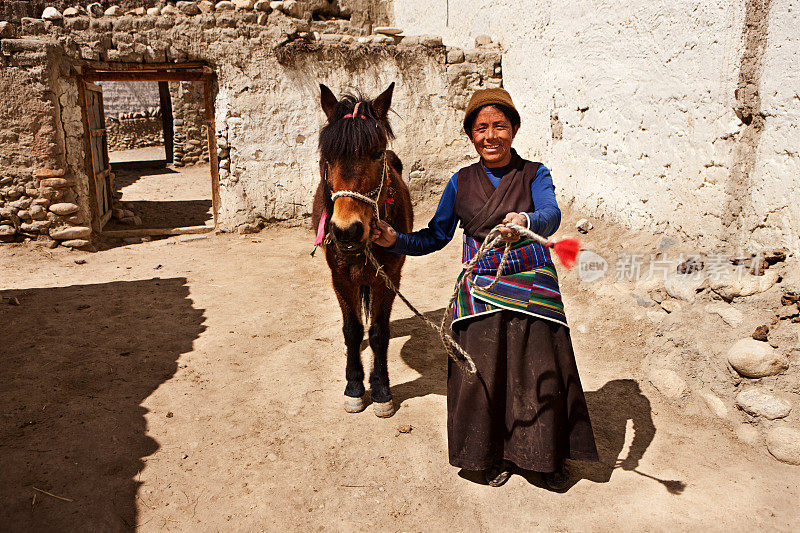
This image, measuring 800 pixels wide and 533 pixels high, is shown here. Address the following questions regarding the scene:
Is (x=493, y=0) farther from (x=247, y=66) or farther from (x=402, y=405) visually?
(x=402, y=405)

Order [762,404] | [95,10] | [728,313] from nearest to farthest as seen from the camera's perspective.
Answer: [762,404], [728,313], [95,10]

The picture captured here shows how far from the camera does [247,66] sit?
301 inches

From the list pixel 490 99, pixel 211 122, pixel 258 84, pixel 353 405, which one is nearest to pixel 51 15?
pixel 211 122

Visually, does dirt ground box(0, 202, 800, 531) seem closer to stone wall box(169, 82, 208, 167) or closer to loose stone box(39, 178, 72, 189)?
loose stone box(39, 178, 72, 189)

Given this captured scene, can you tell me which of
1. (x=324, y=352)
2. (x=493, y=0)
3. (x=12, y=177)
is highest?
(x=493, y=0)

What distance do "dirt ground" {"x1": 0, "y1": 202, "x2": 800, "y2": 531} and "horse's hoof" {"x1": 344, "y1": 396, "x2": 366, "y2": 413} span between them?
51 millimetres

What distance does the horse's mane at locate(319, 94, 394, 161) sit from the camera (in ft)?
8.11

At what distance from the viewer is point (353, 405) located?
3400mm

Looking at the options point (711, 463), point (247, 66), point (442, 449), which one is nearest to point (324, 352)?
point (442, 449)

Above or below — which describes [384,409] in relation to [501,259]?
below

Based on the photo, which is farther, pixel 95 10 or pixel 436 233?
pixel 95 10

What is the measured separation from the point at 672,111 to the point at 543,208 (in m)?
3.07

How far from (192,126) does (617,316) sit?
13.6 m

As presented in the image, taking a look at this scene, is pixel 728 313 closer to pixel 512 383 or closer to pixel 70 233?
pixel 512 383
